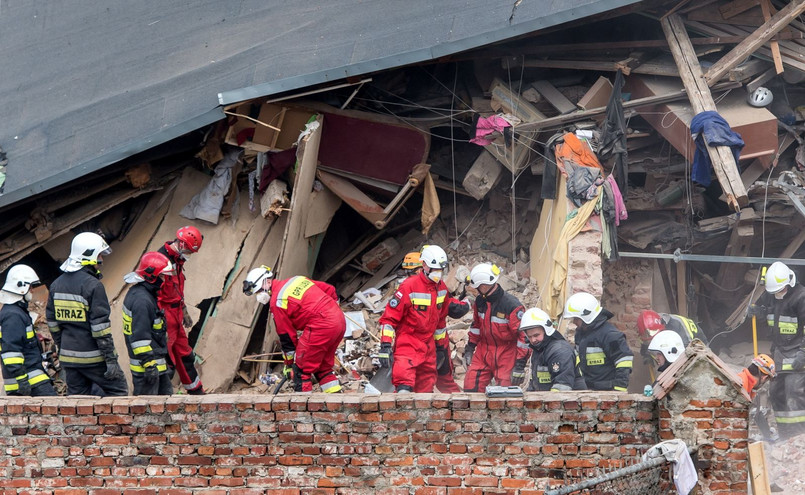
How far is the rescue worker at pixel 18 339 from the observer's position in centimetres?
758

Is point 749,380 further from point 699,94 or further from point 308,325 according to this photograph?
point 308,325

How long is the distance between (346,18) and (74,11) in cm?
512

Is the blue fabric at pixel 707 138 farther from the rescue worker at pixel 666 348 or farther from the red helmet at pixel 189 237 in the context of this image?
the red helmet at pixel 189 237

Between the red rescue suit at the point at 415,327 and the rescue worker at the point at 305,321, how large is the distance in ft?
1.86

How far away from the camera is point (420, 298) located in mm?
8336

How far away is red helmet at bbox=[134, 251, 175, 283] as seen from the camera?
790 cm

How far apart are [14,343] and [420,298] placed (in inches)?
136

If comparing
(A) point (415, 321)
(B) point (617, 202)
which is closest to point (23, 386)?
(A) point (415, 321)

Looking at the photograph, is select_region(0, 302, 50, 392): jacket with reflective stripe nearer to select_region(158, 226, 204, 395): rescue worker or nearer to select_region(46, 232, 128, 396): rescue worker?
select_region(46, 232, 128, 396): rescue worker

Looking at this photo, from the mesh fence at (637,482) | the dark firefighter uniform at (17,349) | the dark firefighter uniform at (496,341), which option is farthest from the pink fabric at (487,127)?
the mesh fence at (637,482)

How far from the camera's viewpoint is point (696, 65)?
33.3 feet

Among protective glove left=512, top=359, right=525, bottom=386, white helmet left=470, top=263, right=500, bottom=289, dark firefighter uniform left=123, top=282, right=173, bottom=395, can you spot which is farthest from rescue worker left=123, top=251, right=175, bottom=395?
protective glove left=512, top=359, right=525, bottom=386

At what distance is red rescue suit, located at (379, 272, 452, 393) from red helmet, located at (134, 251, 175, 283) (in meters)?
2.00

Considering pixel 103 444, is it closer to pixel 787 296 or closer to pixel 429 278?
pixel 429 278
